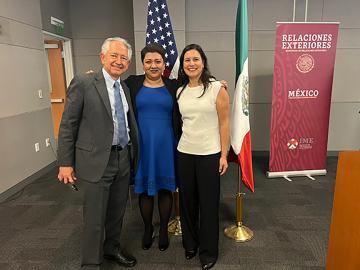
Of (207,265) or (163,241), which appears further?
(163,241)

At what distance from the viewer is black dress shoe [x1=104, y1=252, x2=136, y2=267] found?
2.07 meters

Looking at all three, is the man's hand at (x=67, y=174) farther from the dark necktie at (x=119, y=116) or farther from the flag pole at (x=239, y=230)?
the flag pole at (x=239, y=230)

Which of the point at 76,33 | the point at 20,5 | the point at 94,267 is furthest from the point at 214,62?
the point at 94,267

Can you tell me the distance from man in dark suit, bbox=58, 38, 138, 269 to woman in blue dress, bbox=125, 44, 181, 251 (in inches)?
4.6

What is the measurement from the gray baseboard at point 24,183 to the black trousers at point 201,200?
8.07 feet

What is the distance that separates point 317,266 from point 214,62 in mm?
3538

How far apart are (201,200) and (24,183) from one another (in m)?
2.88

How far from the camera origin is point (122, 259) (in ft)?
6.81

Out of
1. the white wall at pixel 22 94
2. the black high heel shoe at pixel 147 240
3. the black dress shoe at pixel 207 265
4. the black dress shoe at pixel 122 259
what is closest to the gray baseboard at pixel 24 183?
the white wall at pixel 22 94

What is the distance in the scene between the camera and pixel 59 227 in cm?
267

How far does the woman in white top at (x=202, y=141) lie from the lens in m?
1.83

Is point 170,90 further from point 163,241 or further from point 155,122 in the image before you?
point 163,241

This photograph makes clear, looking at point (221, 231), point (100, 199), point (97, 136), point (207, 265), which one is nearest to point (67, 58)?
point (97, 136)

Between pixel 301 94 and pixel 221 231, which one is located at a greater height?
pixel 301 94
